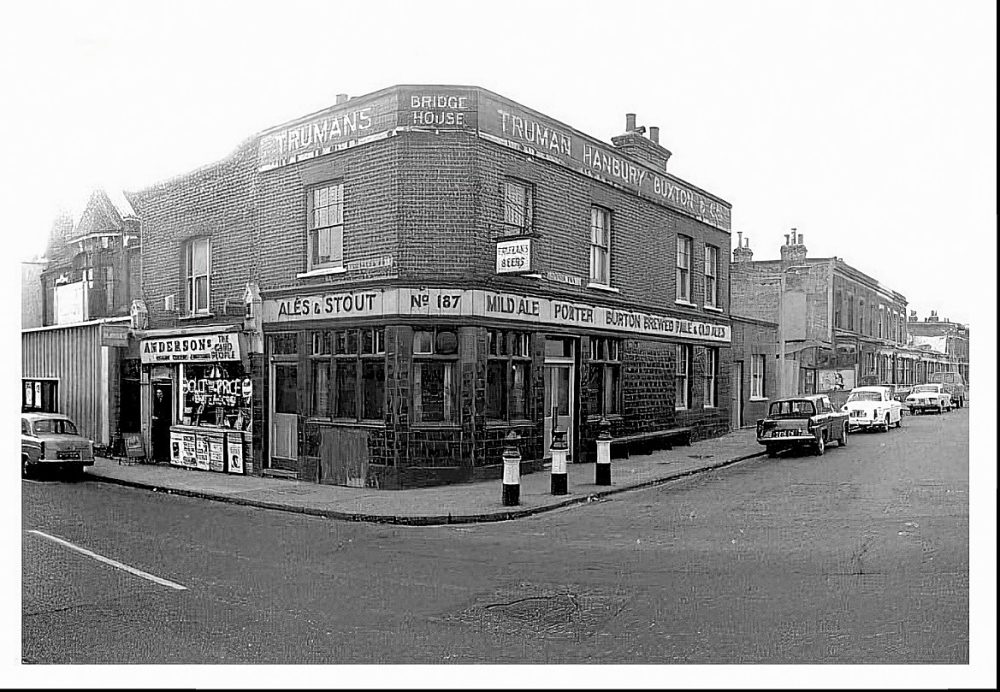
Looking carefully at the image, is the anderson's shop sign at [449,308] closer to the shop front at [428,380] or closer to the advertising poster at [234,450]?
the shop front at [428,380]

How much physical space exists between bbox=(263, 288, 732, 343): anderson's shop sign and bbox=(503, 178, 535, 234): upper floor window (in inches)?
14.7

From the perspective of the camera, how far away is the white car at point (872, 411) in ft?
13.4

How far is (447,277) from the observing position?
13.4 ft

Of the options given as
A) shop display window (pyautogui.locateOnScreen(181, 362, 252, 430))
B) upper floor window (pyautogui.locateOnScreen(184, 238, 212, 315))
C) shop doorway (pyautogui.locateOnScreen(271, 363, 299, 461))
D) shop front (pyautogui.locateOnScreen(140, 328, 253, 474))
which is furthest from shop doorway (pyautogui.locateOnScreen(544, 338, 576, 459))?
A: upper floor window (pyautogui.locateOnScreen(184, 238, 212, 315))

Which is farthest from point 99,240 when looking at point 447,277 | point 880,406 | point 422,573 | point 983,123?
point 983,123

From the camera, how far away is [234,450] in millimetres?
4336

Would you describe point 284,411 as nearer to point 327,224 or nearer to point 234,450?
point 234,450

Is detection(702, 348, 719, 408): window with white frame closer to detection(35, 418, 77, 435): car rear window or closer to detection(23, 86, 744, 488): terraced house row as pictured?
detection(23, 86, 744, 488): terraced house row

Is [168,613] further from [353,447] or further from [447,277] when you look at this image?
[447,277]

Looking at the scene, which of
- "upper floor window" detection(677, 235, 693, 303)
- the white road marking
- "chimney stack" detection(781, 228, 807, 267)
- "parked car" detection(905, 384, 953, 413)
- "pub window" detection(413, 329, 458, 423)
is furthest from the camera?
"upper floor window" detection(677, 235, 693, 303)

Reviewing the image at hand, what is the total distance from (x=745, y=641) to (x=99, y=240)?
394 cm

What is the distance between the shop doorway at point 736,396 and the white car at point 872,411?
0.54m

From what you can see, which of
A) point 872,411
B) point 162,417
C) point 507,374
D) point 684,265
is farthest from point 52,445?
point 872,411

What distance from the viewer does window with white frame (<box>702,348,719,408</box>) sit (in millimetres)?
4344
